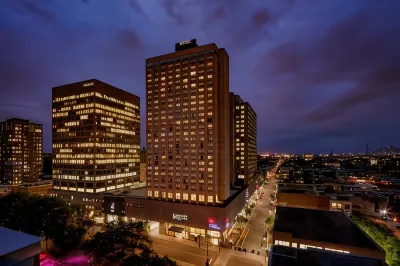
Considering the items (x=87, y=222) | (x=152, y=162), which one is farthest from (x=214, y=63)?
(x=87, y=222)

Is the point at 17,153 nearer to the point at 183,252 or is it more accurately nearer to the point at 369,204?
the point at 183,252

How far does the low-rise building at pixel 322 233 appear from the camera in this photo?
41016mm

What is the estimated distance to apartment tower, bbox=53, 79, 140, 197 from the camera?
96438mm

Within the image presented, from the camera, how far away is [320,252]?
3055cm

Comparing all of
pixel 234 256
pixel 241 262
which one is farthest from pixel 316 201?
pixel 241 262

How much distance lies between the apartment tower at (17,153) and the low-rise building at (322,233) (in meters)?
184

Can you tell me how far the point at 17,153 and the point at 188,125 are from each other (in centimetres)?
15742

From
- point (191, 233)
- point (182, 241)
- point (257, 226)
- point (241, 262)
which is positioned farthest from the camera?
point (257, 226)

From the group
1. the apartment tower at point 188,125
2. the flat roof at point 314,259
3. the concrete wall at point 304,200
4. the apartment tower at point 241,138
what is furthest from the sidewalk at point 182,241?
the apartment tower at point 241,138

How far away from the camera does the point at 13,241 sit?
3353cm

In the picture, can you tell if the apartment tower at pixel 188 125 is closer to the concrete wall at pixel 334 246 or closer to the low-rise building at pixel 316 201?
the concrete wall at pixel 334 246

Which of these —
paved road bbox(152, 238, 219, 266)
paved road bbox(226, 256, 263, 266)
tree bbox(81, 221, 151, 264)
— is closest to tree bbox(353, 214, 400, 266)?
paved road bbox(226, 256, 263, 266)

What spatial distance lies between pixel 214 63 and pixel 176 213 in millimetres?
51225

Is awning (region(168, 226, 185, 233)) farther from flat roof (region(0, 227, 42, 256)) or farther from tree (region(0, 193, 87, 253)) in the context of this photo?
flat roof (region(0, 227, 42, 256))
